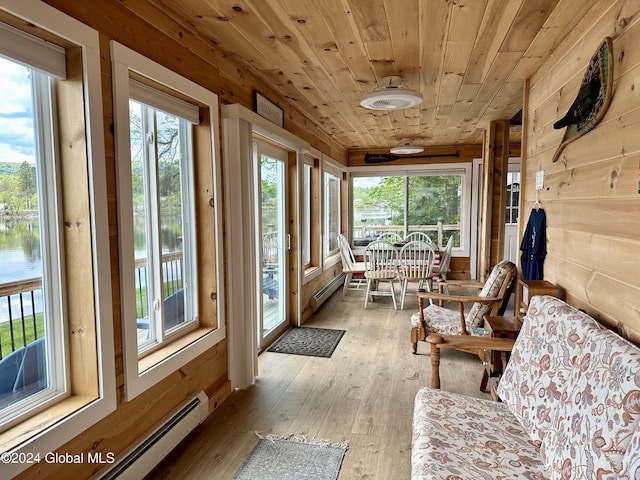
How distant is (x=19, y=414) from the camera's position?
143cm

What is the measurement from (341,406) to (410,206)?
195 inches

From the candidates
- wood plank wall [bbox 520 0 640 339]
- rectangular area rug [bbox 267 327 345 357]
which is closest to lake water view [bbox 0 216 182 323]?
wood plank wall [bbox 520 0 640 339]

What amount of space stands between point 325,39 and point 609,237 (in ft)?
5.93

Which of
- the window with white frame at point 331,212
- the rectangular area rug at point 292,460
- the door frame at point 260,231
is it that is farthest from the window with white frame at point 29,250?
the window with white frame at point 331,212

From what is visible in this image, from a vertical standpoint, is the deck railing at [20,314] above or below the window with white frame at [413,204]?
below

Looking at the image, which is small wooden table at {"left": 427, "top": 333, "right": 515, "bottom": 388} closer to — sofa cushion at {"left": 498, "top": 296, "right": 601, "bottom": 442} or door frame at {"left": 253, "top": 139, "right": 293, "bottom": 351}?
sofa cushion at {"left": 498, "top": 296, "right": 601, "bottom": 442}

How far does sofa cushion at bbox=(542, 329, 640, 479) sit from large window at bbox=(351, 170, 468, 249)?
5689 mm

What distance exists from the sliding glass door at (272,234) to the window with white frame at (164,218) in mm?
948

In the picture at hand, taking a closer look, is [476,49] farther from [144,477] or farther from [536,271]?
[144,477]

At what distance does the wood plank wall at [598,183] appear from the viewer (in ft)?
4.96

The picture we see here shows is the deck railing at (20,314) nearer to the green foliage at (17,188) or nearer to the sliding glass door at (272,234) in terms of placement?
the green foliage at (17,188)

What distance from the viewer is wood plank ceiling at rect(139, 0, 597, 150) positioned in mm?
1979

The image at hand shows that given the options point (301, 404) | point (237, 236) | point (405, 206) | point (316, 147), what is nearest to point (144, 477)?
point (301, 404)

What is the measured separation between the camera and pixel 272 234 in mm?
3928
